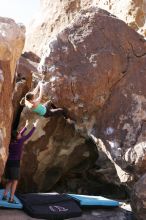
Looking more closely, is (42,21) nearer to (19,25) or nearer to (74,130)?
(74,130)

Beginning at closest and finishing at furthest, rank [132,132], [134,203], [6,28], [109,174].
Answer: [6,28] → [134,203] → [132,132] → [109,174]

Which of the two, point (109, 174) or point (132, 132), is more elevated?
point (132, 132)

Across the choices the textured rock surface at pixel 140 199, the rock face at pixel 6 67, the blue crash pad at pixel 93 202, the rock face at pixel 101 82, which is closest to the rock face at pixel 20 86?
the rock face at pixel 101 82

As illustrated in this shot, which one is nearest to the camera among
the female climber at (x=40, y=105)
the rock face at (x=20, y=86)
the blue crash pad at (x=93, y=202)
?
the blue crash pad at (x=93, y=202)

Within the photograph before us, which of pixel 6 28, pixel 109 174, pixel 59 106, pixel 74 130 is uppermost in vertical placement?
pixel 6 28

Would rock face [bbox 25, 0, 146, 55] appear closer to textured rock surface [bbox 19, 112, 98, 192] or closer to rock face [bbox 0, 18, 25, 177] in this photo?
textured rock surface [bbox 19, 112, 98, 192]

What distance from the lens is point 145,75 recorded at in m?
7.49

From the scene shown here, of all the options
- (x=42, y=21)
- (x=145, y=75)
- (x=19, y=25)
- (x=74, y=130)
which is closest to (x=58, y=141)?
(x=74, y=130)

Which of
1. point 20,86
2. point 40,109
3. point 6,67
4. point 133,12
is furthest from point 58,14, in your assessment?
point 6,67

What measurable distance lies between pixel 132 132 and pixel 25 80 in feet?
6.98

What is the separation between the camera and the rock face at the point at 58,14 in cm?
1027

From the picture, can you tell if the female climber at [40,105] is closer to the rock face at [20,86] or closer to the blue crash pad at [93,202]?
the rock face at [20,86]

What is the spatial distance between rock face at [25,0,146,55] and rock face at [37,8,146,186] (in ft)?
9.41

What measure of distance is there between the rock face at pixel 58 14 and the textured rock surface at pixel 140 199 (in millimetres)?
5350
